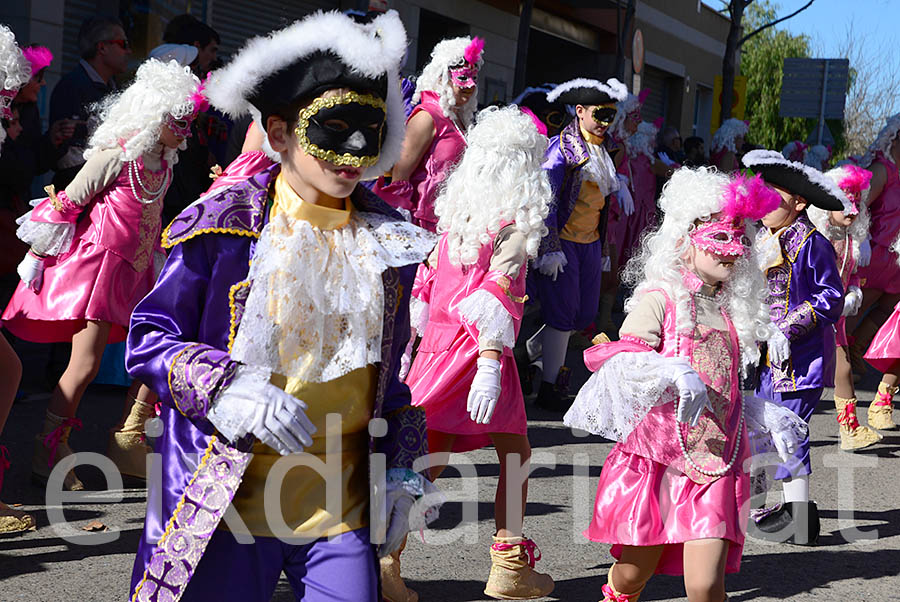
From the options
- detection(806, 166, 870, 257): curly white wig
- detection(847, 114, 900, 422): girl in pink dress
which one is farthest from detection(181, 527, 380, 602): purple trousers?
detection(847, 114, 900, 422): girl in pink dress

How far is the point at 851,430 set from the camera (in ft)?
25.6

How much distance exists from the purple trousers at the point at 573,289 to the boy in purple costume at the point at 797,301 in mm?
2574

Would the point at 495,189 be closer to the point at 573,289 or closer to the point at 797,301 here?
the point at 797,301

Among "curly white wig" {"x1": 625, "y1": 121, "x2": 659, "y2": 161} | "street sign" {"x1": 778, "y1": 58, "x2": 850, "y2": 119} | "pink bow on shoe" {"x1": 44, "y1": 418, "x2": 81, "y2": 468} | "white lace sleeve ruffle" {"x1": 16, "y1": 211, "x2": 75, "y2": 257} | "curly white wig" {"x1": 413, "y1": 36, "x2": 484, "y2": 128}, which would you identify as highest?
"street sign" {"x1": 778, "y1": 58, "x2": 850, "y2": 119}

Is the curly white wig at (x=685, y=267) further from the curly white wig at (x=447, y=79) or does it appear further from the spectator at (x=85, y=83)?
the spectator at (x=85, y=83)

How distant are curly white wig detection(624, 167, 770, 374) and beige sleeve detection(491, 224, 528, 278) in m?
0.50

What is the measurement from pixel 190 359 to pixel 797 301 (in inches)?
149

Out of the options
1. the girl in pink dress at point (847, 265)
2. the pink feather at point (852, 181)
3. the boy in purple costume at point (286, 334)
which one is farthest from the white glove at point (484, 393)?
the pink feather at point (852, 181)

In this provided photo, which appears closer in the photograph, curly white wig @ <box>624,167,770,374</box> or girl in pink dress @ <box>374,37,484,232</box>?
curly white wig @ <box>624,167,770,374</box>

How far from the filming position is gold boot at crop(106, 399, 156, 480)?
5629 millimetres

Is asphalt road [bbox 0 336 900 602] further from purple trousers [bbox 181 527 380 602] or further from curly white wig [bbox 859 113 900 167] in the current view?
curly white wig [bbox 859 113 900 167]

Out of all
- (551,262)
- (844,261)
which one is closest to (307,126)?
(551,262)

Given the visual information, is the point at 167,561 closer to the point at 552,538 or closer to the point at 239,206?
the point at 239,206

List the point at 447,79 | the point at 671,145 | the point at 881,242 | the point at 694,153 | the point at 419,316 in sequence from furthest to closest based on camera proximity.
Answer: the point at 694,153
the point at 671,145
the point at 881,242
the point at 447,79
the point at 419,316
